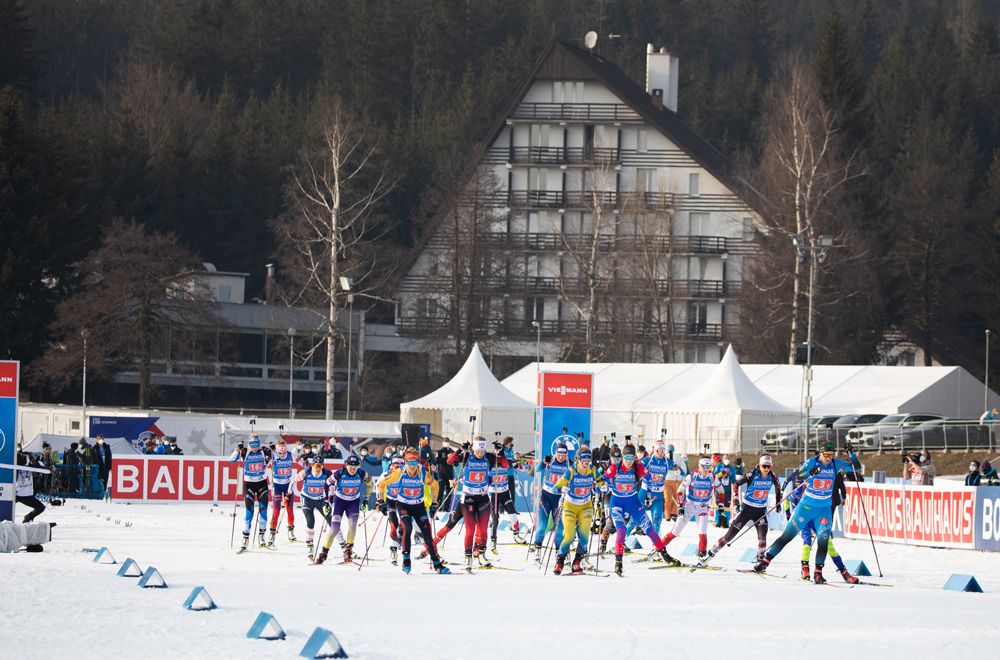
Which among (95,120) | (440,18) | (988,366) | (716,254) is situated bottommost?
(988,366)

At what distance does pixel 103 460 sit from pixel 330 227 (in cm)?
2160

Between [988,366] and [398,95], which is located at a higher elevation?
[398,95]

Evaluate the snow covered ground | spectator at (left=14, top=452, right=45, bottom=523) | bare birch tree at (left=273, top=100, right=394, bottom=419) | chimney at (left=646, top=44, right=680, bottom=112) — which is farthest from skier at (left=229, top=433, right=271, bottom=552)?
chimney at (left=646, top=44, right=680, bottom=112)

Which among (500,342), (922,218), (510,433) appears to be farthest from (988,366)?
(510,433)

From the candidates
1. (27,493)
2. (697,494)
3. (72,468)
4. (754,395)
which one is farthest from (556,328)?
(27,493)

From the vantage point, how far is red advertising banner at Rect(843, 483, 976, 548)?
1105 inches

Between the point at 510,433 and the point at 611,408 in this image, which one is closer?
the point at 510,433

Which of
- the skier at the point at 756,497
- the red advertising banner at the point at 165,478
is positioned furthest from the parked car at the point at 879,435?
the skier at the point at 756,497

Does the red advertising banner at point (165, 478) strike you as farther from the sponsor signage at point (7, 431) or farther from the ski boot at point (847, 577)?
the ski boot at point (847, 577)

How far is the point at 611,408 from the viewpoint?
52.3 m

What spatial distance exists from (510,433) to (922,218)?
1401 inches

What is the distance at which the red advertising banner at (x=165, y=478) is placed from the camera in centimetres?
3934

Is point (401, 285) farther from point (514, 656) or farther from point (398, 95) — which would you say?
point (514, 656)

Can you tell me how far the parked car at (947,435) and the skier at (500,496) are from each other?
20976 millimetres
